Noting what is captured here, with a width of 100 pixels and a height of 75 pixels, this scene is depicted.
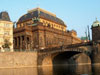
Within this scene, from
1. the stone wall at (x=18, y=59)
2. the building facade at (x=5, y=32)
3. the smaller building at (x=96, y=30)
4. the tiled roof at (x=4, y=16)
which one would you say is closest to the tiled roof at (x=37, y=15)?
the tiled roof at (x=4, y=16)

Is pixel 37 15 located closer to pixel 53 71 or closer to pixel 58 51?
pixel 58 51

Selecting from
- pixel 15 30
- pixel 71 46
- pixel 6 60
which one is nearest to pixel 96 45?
pixel 71 46

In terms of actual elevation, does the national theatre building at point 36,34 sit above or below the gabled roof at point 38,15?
below

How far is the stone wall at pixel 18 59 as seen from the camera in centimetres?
6994

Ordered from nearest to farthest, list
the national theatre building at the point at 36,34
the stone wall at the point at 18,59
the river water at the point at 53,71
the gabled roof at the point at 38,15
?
the river water at the point at 53,71 < the stone wall at the point at 18,59 < the national theatre building at the point at 36,34 < the gabled roof at the point at 38,15

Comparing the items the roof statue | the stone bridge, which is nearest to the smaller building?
the stone bridge

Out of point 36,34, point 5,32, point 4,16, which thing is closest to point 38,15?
point 36,34

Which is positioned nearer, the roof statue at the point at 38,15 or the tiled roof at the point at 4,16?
the tiled roof at the point at 4,16

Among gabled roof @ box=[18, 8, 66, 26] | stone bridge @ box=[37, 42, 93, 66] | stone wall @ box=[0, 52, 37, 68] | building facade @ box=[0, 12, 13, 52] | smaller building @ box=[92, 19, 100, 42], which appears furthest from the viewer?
gabled roof @ box=[18, 8, 66, 26]

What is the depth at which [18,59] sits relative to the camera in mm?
73062

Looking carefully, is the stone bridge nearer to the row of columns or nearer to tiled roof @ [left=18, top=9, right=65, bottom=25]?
the row of columns

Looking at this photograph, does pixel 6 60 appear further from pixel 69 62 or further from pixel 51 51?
pixel 69 62

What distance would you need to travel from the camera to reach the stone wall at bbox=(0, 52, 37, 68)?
2753 inches

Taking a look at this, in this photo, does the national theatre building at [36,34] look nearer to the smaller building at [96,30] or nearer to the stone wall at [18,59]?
the stone wall at [18,59]
